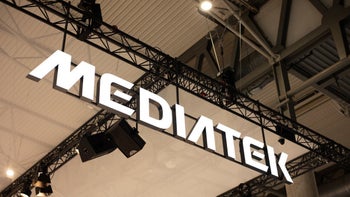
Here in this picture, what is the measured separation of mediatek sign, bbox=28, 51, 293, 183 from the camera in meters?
5.11

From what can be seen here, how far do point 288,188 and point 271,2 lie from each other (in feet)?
13.5

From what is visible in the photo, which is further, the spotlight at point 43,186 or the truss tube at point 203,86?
the spotlight at point 43,186

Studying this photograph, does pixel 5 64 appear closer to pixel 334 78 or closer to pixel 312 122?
pixel 334 78

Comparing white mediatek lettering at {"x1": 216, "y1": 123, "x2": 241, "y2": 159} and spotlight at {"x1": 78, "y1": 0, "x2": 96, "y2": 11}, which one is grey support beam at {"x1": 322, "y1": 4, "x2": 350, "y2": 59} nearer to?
white mediatek lettering at {"x1": 216, "y1": 123, "x2": 241, "y2": 159}

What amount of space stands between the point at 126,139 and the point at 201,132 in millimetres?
999

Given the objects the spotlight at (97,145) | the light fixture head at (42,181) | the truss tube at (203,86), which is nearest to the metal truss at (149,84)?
the truss tube at (203,86)

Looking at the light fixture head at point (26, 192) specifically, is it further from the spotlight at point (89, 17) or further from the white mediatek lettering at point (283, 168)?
the white mediatek lettering at point (283, 168)

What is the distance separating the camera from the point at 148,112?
568 centimetres

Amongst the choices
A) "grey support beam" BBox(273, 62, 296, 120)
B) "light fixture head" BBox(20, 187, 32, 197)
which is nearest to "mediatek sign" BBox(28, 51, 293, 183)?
"grey support beam" BBox(273, 62, 296, 120)

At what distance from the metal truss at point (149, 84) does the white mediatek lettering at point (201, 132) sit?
748 mm

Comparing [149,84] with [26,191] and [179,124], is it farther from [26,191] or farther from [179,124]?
[26,191]

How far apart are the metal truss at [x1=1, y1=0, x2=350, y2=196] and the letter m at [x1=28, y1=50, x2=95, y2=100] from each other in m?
0.65

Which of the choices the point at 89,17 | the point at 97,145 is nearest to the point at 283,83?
the point at 97,145

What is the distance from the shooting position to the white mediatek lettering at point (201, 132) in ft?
19.7
